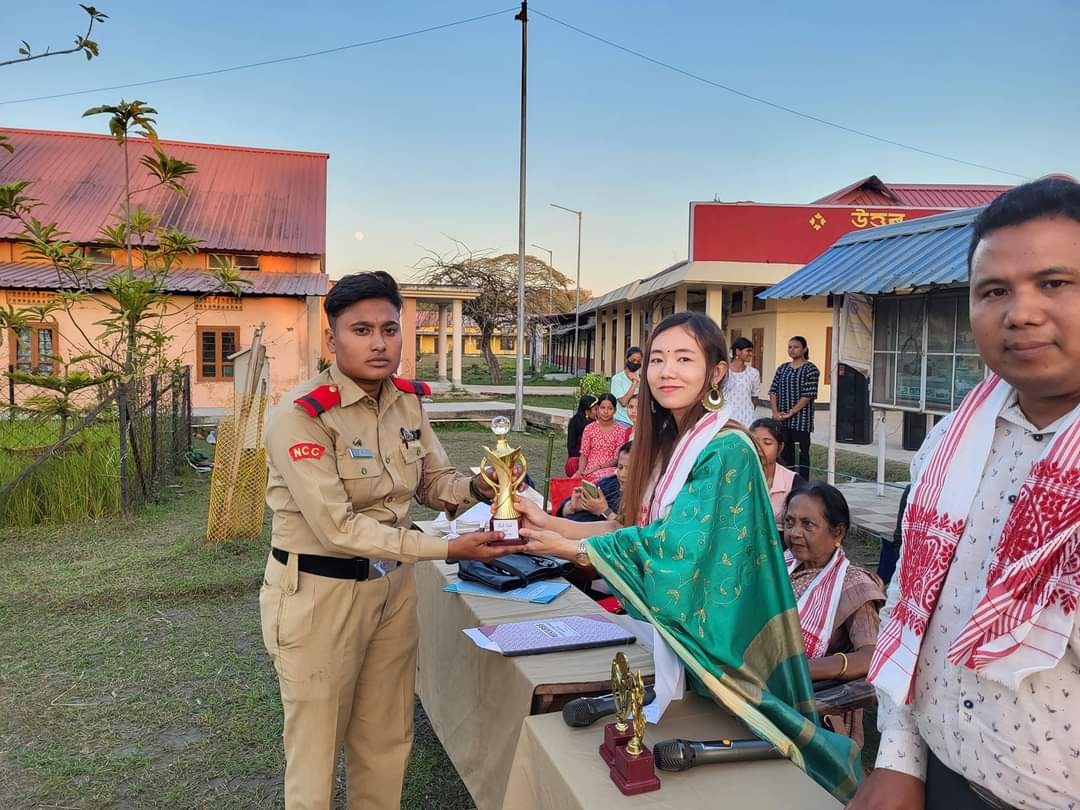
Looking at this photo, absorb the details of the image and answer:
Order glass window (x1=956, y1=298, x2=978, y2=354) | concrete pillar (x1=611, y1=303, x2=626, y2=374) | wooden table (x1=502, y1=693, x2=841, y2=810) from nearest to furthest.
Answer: wooden table (x1=502, y1=693, x2=841, y2=810)
glass window (x1=956, y1=298, x2=978, y2=354)
concrete pillar (x1=611, y1=303, x2=626, y2=374)

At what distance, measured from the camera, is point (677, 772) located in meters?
1.71

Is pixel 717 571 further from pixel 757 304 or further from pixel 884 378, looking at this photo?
pixel 757 304

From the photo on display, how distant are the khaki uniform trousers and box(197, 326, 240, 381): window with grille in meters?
16.4

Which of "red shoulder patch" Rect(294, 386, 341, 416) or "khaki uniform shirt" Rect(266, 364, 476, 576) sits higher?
"red shoulder patch" Rect(294, 386, 341, 416)

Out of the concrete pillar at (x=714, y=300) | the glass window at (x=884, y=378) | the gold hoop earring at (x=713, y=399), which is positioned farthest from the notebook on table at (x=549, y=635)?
the concrete pillar at (x=714, y=300)

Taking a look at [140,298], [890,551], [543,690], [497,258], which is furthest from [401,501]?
[497,258]

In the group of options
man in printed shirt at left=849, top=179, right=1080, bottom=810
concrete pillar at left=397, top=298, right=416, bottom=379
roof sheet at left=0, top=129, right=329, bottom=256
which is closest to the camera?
man in printed shirt at left=849, top=179, right=1080, bottom=810

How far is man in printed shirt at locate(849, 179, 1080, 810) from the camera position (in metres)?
1.02

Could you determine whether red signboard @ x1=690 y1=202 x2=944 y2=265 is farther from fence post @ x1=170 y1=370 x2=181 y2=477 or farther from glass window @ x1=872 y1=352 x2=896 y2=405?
fence post @ x1=170 y1=370 x2=181 y2=477

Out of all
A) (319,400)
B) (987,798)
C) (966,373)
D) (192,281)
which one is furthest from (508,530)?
(192,281)

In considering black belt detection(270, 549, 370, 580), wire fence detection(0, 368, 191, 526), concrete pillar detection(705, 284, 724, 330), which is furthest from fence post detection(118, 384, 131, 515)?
concrete pillar detection(705, 284, 724, 330)

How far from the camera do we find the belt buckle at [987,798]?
1.10 m

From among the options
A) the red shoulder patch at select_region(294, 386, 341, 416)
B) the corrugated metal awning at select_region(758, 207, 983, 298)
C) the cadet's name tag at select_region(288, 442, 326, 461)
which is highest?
the corrugated metal awning at select_region(758, 207, 983, 298)

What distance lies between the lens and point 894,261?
22.2 ft
